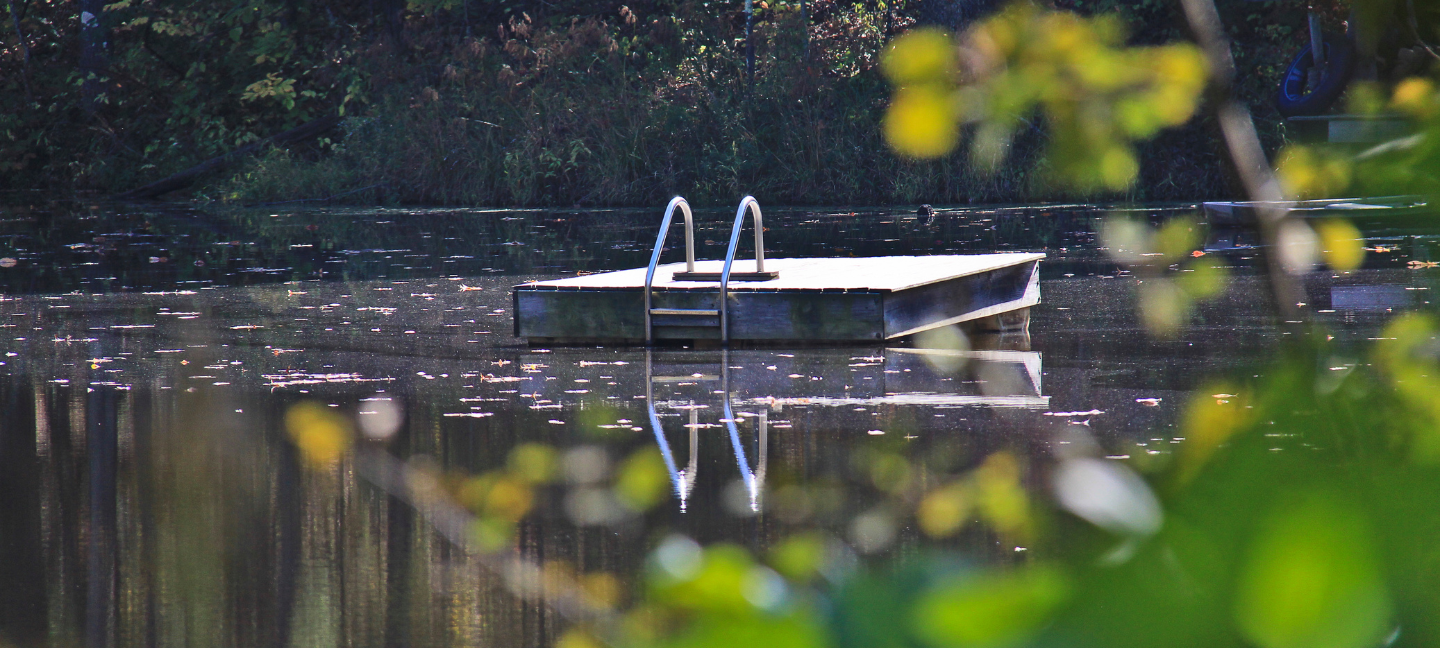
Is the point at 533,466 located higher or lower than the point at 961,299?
higher

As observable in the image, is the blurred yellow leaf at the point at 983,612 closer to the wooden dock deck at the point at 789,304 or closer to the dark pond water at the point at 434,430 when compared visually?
the dark pond water at the point at 434,430

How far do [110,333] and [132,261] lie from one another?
20.6 ft

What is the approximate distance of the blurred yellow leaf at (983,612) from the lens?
0.79 metres

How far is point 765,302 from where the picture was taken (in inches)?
372

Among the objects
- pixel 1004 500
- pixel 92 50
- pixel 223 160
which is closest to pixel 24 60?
pixel 92 50

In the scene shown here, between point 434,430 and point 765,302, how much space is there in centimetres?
298

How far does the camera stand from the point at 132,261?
1678 cm

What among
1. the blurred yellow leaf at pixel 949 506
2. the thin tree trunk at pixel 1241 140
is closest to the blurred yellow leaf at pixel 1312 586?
the thin tree trunk at pixel 1241 140

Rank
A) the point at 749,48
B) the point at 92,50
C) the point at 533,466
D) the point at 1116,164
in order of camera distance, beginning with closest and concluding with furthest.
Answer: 1. the point at 1116,164
2. the point at 533,466
3. the point at 749,48
4. the point at 92,50

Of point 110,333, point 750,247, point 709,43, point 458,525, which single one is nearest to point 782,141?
point 709,43

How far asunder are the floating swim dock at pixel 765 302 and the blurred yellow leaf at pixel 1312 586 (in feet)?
27.3

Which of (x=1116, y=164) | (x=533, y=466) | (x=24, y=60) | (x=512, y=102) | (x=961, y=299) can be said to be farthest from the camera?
(x=24, y=60)

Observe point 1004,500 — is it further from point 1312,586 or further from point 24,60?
point 24,60

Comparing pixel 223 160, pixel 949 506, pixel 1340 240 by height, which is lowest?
pixel 949 506
